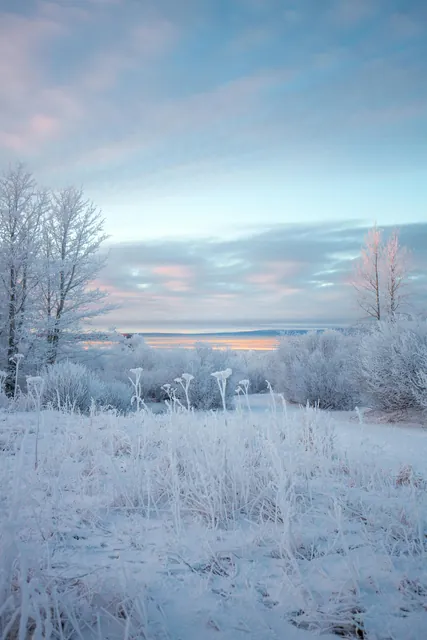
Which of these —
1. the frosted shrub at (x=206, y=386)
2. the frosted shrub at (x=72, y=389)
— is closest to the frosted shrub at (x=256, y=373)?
the frosted shrub at (x=206, y=386)

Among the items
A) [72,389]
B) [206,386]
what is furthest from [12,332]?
[206,386]

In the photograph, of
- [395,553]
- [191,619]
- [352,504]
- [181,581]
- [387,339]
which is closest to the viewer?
[191,619]

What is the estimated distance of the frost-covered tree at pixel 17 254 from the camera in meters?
16.1

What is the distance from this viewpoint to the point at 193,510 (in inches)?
121

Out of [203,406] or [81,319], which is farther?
[81,319]

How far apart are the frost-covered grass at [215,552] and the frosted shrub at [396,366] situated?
5276 millimetres

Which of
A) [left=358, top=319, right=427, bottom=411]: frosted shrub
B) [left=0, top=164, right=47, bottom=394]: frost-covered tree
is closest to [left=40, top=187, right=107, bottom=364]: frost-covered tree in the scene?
[left=0, top=164, right=47, bottom=394]: frost-covered tree

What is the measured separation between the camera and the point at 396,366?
9.36 metres

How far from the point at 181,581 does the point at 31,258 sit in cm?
1585

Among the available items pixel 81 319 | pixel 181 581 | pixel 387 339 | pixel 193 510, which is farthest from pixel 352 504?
pixel 81 319

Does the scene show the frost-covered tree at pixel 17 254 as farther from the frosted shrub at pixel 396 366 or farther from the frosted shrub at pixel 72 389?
the frosted shrub at pixel 396 366

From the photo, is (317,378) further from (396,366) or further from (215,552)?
(215,552)

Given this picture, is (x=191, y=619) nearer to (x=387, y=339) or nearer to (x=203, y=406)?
(x=387, y=339)

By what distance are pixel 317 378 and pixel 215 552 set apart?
1028cm
